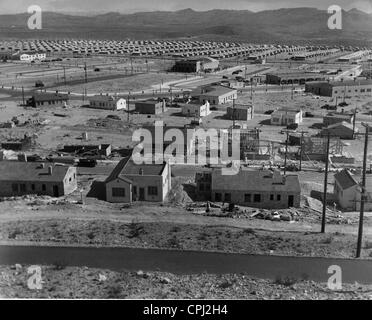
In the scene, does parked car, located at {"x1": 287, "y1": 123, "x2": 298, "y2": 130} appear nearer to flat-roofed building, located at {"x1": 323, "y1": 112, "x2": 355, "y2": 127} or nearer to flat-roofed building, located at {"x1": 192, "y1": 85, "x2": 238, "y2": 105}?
flat-roofed building, located at {"x1": 323, "y1": 112, "x2": 355, "y2": 127}

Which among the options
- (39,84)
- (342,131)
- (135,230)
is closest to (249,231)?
(135,230)

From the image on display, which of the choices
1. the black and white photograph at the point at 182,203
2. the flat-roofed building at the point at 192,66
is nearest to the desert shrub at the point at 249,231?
the black and white photograph at the point at 182,203

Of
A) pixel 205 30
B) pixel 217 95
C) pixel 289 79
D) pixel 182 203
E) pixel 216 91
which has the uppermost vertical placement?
pixel 205 30

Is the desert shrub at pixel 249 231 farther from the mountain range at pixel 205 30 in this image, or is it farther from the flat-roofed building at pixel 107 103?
the mountain range at pixel 205 30

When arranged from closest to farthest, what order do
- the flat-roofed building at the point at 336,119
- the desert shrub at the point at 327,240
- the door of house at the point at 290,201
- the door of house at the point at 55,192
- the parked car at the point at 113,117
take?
the desert shrub at the point at 327,240
the door of house at the point at 290,201
the door of house at the point at 55,192
the flat-roofed building at the point at 336,119
the parked car at the point at 113,117

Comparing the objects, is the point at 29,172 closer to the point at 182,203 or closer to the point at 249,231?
the point at 182,203

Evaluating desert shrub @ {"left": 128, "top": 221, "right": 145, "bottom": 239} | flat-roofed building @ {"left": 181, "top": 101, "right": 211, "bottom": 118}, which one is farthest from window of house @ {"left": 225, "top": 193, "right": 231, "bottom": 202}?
flat-roofed building @ {"left": 181, "top": 101, "right": 211, "bottom": 118}

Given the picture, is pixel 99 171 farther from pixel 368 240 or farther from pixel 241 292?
pixel 241 292
